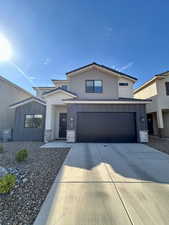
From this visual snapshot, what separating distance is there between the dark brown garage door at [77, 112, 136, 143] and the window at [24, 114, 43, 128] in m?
4.35

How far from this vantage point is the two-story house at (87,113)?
8.93 meters

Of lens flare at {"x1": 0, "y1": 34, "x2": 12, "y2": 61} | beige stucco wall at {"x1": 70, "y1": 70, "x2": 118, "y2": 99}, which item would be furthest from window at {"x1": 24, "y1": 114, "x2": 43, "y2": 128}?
lens flare at {"x1": 0, "y1": 34, "x2": 12, "y2": 61}

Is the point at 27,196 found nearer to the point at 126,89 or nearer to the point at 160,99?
the point at 160,99

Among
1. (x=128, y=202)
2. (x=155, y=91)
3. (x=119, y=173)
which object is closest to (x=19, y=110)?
(x=119, y=173)

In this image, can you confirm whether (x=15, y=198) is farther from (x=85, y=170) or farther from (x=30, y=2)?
(x=30, y=2)

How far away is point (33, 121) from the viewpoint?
428 inches

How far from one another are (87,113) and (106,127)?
1.97 meters

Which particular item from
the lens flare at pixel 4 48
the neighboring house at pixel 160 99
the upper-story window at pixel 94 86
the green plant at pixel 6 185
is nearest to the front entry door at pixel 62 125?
the upper-story window at pixel 94 86

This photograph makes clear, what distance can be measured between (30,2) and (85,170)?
9.50 metres

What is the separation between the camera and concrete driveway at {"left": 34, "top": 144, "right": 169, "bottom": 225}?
1881 millimetres

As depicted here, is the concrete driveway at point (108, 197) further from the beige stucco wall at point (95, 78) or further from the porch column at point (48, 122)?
the beige stucco wall at point (95, 78)

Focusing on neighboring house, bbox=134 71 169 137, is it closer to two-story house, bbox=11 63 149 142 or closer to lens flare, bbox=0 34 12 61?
two-story house, bbox=11 63 149 142

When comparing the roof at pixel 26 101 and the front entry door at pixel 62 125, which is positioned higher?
the roof at pixel 26 101

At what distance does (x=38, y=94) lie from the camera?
16.8 meters
